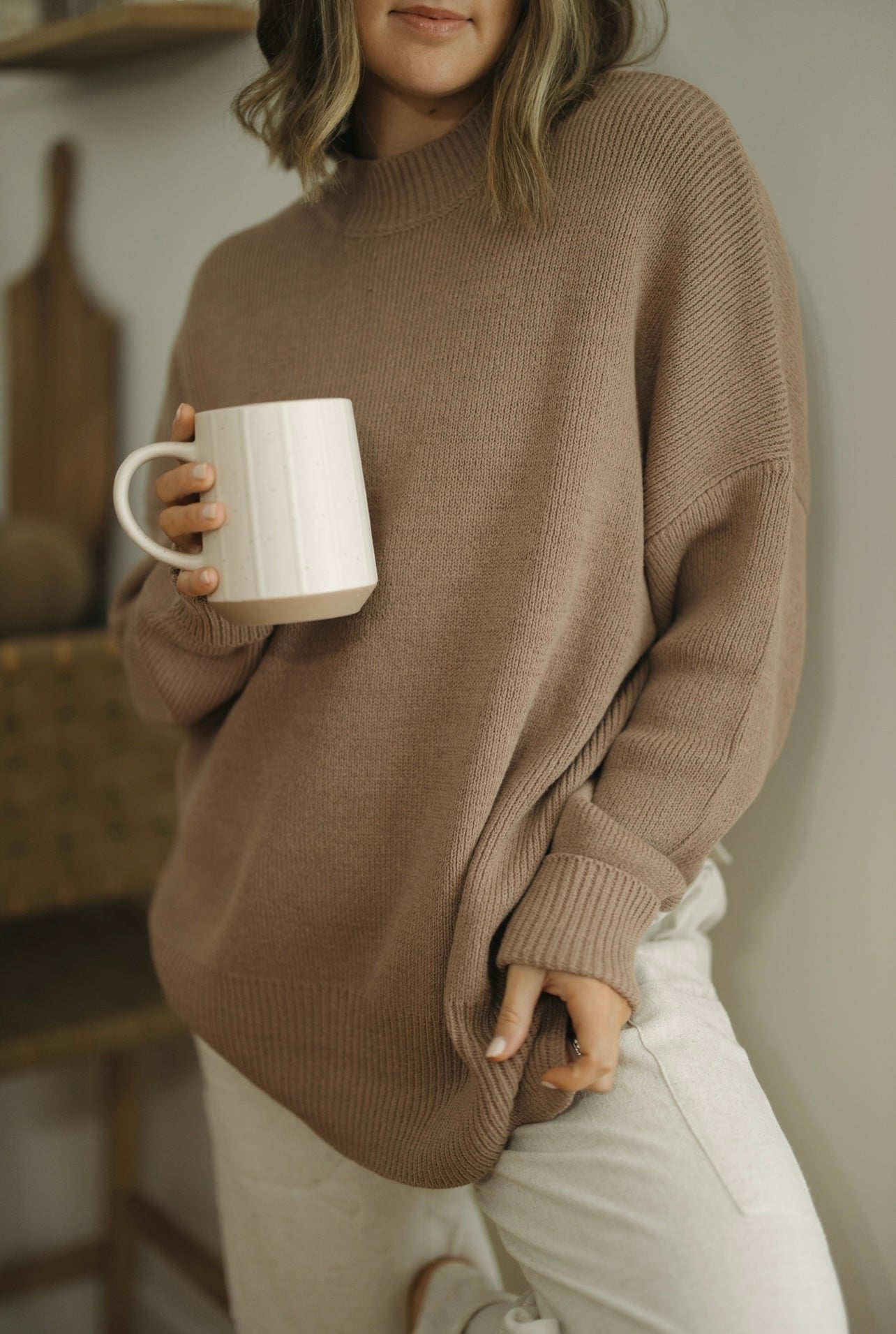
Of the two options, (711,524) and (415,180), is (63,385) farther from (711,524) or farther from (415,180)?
(711,524)

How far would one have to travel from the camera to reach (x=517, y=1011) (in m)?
0.71

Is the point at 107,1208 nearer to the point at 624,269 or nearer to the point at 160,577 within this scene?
the point at 160,577

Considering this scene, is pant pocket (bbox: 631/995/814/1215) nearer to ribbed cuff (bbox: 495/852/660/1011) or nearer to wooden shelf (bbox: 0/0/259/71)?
ribbed cuff (bbox: 495/852/660/1011)

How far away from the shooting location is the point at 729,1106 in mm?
701

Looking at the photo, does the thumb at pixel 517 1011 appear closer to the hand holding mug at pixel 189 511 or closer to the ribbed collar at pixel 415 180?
the hand holding mug at pixel 189 511

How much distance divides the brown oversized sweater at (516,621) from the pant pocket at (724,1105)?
0.07 m

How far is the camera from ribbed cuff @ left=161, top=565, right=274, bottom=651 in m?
0.89

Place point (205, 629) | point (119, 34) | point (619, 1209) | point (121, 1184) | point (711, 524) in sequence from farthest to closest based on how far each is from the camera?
point (121, 1184) → point (119, 34) → point (205, 629) → point (711, 524) → point (619, 1209)

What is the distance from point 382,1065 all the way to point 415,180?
646mm

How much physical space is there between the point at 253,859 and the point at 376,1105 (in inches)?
8.0

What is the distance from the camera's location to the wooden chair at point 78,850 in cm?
143

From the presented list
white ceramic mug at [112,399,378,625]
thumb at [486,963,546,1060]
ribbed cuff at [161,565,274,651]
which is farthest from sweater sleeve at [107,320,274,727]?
thumb at [486,963,546,1060]

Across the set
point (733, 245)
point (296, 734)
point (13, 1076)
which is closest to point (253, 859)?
point (296, 734)

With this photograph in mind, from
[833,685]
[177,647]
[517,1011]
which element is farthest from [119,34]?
[517,1011]
